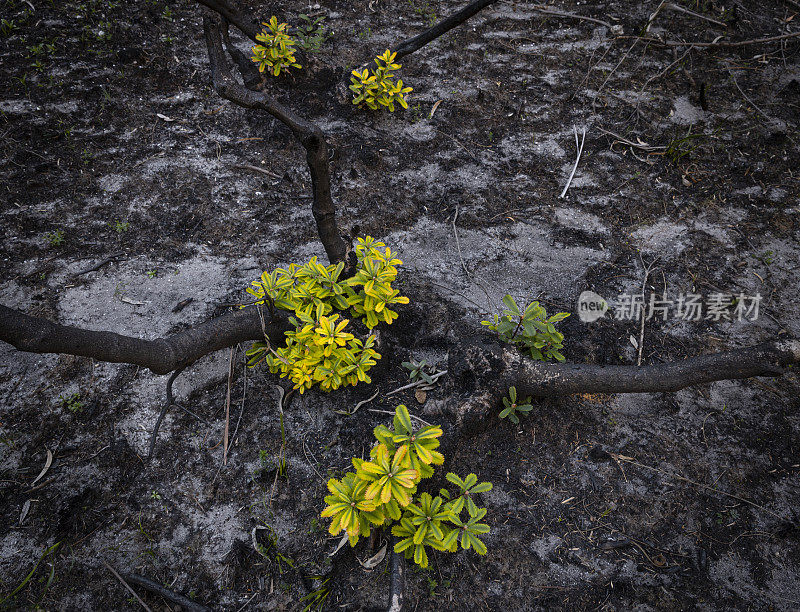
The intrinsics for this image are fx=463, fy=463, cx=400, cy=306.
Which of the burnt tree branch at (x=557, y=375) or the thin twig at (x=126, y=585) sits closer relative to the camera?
the thin twig at (x=126, y=585)

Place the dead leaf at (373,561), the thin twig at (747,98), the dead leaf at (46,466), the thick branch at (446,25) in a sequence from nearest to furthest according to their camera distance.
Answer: the dead leaf at (373,561) → the dead leaf at (46,466) → the thick branch at (446,25) → the thin twig at (747,98)

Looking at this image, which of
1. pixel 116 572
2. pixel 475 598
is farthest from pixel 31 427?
pixel 475 598

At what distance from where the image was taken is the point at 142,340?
184 cm

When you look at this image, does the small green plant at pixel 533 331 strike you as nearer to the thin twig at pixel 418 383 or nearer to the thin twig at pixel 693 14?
the thin twig at pixel 418 383

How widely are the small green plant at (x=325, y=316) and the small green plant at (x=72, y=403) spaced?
0.85 metres

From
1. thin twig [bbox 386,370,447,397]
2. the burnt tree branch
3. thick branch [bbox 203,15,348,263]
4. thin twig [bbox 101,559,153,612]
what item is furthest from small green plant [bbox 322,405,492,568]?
thick branch [bbox 203,15,348,263]

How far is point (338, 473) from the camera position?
207 cm

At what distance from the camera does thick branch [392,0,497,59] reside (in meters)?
2.84

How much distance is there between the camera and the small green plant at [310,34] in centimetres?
385

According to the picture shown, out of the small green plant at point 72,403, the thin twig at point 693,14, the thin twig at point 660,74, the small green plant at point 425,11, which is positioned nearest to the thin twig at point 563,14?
the thin twig at point 693,14

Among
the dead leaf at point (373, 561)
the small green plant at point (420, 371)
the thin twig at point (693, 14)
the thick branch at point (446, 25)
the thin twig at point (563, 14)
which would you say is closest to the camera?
the dead leaf at point (373, 561)

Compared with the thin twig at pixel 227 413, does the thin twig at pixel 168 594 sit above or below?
below

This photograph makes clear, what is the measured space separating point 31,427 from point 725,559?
3.10 m

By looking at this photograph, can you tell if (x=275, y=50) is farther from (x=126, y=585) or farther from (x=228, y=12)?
(x=126, y=585)
